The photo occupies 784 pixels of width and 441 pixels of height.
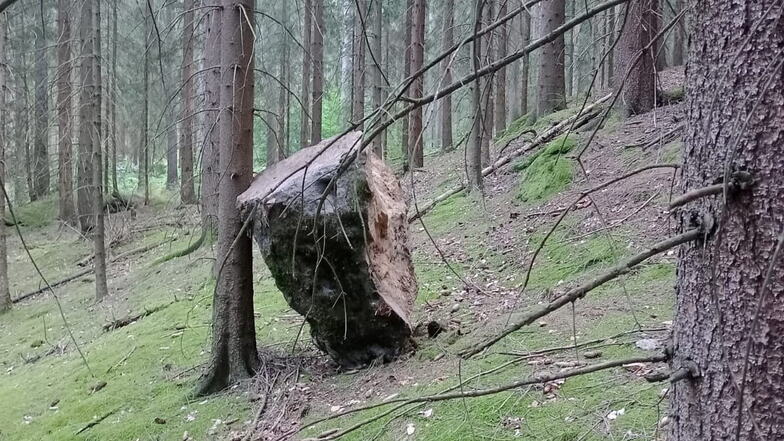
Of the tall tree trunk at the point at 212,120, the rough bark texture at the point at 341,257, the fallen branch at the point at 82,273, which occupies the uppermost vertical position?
the tall tree trunk at the point at 212,120

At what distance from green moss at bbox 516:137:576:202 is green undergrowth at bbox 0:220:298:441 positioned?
3.58 meters

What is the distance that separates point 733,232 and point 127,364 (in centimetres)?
598

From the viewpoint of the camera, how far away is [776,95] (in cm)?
137

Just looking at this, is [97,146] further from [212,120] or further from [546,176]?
[546,176]

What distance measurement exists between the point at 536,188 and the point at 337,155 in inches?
166

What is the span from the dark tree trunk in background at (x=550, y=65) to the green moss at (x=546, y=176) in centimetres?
245

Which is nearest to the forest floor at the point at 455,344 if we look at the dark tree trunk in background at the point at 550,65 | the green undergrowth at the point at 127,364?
the green undergrowth at the point at 127,364

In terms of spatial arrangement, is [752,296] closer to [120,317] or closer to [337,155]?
[337,155]

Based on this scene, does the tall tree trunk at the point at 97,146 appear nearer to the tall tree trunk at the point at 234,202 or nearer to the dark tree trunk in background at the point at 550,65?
the tall tree trunk at the point at 234,202

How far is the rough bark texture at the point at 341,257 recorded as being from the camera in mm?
4180

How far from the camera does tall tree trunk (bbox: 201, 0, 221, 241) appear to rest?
5.61 metres

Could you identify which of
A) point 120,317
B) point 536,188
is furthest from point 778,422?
point 120,317

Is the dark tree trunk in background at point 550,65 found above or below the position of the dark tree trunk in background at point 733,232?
above

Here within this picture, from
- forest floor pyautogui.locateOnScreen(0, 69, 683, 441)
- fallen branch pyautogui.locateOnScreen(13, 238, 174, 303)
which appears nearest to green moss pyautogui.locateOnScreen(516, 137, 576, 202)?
forest floor pyautogui.locateOnScreen(0, 69, 683, 441)
